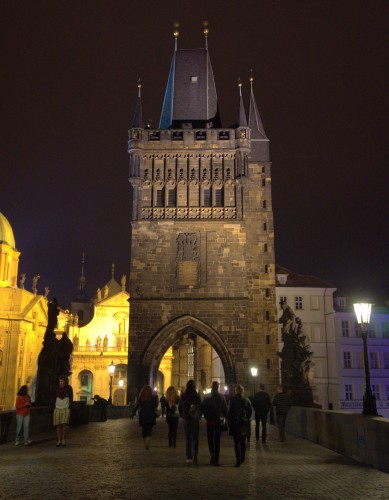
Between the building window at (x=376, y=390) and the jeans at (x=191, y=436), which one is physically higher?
the building window at (x=376, y=390)

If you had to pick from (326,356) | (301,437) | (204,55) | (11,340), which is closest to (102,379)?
(11,340)

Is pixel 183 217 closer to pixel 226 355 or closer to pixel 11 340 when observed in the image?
pixel 226 355

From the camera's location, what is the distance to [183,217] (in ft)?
110

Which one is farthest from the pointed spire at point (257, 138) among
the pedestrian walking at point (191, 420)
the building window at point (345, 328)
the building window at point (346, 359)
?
the pedestrian walking at point (191, 420)

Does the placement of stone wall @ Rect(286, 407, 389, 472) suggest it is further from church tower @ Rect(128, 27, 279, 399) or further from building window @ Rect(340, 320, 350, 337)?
building window @ Rect(340, 320, 350, 337)

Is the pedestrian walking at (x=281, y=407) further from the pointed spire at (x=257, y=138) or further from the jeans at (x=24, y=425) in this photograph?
the pointed spire at (x=257, y=138)

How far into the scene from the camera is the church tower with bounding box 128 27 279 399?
32.0 metres

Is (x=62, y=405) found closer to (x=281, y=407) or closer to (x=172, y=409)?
(x=172, y=409)

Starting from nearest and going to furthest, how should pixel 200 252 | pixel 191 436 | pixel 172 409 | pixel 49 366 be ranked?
pixel 191 436 → pixel 172 409 → pixel 49 366 → pixel 200 252

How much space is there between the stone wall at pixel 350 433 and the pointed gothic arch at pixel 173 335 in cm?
1473

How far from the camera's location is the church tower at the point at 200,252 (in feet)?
105

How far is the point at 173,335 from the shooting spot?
32.3 m

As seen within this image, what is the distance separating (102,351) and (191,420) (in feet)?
140

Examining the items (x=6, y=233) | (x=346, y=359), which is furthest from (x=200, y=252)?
(x=6, y=233)
